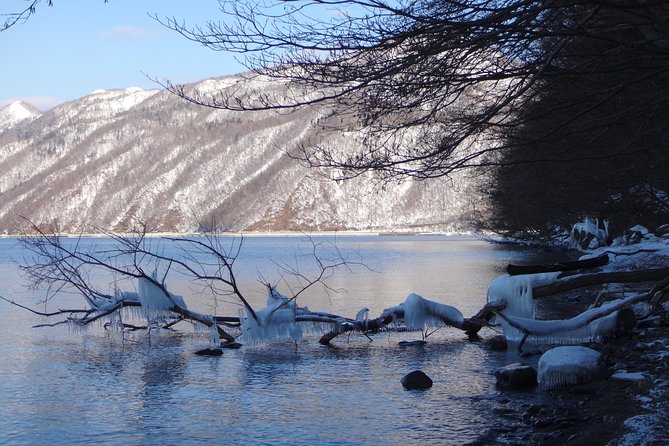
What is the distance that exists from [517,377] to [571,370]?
30.6 inches

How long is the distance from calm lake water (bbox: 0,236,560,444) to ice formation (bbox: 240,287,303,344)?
31 centimetres

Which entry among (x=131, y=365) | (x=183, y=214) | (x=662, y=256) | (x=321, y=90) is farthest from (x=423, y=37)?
(x=183, y=214)

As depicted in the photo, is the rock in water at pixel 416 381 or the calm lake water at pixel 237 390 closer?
the calm lake water at pixel 237 390

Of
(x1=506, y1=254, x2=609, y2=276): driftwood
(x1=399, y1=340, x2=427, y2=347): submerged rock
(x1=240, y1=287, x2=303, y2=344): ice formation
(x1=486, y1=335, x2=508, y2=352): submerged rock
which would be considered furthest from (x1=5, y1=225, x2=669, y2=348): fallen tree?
(x1=399, y1=340, x2=427, y2=347): submerged rock

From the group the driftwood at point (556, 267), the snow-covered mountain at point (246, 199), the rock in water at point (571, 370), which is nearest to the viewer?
the rock in water at point (571, 370)

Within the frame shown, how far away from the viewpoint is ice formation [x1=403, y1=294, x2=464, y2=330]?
17125 millimetres

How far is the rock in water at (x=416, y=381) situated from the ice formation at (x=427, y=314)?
480 centimetres

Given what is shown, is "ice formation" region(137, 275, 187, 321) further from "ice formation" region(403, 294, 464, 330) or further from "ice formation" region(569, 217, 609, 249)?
"ice formation" region(569, 217, 609, 249)

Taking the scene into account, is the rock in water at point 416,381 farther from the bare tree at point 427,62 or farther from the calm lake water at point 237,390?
the bare tree at point 427,62

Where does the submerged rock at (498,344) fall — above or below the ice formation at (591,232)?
below

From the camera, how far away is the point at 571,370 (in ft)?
36.9


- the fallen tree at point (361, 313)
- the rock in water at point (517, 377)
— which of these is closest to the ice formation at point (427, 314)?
the fallen tree at point (361, 313)

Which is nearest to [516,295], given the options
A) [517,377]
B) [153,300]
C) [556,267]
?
[556,267]

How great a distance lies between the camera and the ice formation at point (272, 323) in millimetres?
16109
